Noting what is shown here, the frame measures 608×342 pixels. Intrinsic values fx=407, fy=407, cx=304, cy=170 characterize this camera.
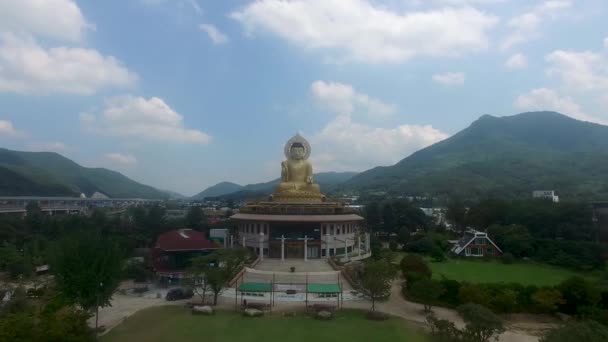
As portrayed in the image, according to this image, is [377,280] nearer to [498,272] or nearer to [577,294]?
[577,294]

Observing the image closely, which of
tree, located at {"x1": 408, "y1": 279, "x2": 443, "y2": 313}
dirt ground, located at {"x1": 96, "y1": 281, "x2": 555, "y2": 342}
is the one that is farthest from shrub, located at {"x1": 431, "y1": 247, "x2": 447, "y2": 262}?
tree, located at {"x1": 408, "y1": 279, "x2": 443, "y2": 313}

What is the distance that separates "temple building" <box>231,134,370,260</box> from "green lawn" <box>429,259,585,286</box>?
727cm

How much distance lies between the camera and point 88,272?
18594 millimetres

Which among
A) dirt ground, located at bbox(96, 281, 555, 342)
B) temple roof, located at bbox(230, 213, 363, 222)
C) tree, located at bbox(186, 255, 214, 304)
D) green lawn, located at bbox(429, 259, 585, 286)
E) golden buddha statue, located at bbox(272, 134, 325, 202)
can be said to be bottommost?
dirt ground, located at bbox(96, 281, 555, 342)

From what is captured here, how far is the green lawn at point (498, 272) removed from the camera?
1079 inches

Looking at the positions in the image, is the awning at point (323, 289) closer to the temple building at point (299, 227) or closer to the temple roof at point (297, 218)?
the temple building at point (299, 227)

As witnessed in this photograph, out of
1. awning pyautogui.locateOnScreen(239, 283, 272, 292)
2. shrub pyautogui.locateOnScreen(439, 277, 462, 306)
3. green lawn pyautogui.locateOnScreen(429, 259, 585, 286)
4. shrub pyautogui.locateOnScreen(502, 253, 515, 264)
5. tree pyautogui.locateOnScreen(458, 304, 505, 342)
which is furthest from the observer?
shrub pyautogui.locateOnScreen(502, 253, 515, 264)

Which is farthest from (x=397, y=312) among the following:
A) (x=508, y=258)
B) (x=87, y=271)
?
(x=508, y=258)

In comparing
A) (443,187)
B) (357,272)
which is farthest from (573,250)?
(443,187)

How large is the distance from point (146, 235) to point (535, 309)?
37.1m

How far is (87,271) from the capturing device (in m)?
18.6

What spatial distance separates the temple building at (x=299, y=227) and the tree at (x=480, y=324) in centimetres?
1736

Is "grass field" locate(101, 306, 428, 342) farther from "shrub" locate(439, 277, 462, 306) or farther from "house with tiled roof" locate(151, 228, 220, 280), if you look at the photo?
"house with tiled roof" locate(151, 228, 220, 280)

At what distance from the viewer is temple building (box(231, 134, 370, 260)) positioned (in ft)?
110
